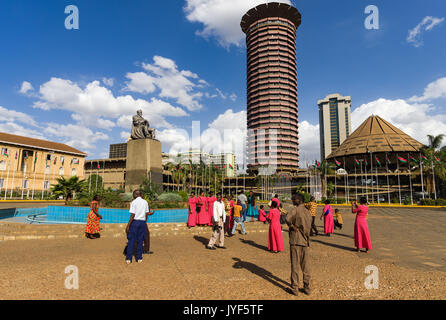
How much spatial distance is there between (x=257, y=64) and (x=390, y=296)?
94.0 meters

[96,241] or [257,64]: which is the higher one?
[257,64]

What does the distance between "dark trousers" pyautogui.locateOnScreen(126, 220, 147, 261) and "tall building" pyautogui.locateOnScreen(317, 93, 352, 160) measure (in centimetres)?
18108

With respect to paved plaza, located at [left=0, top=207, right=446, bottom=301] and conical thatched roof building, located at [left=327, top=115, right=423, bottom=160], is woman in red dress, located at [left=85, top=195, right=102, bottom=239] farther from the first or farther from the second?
conical thatched roof building, located at [left=327, top=115, right=423, bottom=160]

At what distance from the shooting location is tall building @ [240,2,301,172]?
282 ft

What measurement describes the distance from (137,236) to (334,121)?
187802 mm

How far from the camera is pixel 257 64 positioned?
8956cm

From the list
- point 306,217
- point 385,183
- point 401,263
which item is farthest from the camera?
point 385,183

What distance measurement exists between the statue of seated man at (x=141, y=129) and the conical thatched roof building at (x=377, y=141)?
65024mm

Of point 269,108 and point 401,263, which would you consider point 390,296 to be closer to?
point 401,263

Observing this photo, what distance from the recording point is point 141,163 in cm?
1778

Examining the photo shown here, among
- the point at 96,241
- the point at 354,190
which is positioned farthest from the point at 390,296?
the point at 354,190

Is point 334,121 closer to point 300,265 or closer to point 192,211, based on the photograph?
point 192,211

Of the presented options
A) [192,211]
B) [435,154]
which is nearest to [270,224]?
[192,211]

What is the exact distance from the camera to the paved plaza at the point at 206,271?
152 inches
